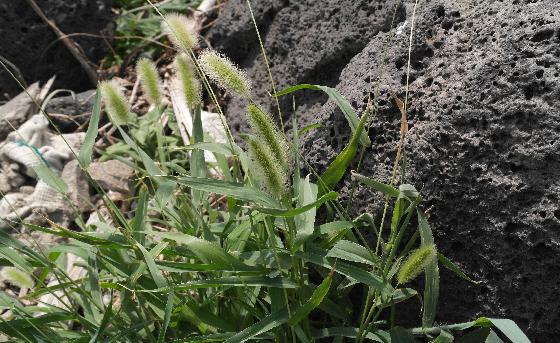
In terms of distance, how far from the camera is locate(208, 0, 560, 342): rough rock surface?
1.84 m

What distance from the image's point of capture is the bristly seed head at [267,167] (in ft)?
5.36

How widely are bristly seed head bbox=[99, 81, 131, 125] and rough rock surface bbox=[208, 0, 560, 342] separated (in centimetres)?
54

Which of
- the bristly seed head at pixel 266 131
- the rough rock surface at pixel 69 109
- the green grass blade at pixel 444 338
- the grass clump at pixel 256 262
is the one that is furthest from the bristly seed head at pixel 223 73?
the rough rock surface at pixel 69 109

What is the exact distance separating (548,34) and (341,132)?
62cm

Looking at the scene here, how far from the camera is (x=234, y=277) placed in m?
1.81

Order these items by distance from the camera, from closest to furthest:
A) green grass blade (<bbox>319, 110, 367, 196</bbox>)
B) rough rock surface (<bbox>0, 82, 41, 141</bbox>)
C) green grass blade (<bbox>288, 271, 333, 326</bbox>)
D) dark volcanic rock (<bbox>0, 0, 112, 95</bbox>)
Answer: green grass blade (<bbox>288, 271, 333, 326</bbox>) < green grass blade (<bbox>319, 110, 367, 196</bbox>) < rough rock surface (<bbox>0, 82, 41, 141</bbox>) < dark volcanic rock (<bbox>0, 0, 112, 95</bbox>)

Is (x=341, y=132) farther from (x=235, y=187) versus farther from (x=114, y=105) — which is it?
(x=114, y=105)

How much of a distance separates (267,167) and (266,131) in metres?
0.09

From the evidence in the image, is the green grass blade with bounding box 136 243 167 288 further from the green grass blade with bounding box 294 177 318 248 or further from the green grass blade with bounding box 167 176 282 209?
the green grass blade with bounding box 294 177 318 248

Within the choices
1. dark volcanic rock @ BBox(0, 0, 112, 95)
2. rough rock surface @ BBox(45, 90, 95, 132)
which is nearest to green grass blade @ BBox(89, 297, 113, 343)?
rough rock surface @ BBox(45, 90, 95, 132)

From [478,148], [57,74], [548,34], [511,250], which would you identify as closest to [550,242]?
[511,250]

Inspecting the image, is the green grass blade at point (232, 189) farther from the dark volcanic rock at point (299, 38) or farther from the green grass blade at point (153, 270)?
the dark volcanic rock at point (299, 38)

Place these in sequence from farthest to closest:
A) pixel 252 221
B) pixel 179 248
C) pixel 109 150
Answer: pixel 109 150 → pixel 179 248 → pixel 252 221

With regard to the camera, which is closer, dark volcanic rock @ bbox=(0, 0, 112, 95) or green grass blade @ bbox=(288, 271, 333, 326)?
green grass blade @ bbox=(288, 271, 333, 326)
